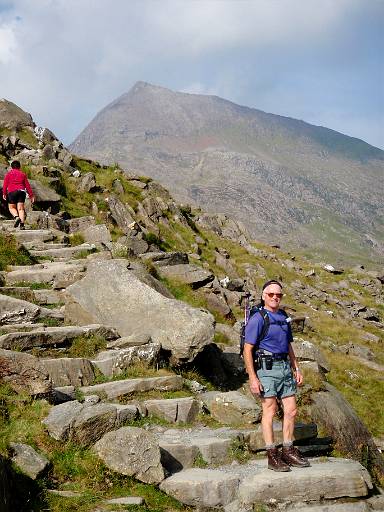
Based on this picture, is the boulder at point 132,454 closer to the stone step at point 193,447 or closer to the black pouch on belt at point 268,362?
the stone step at point 193,447

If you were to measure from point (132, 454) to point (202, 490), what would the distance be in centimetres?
130

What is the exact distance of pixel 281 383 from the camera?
914cm

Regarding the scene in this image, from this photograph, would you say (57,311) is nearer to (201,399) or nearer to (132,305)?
(132,305)

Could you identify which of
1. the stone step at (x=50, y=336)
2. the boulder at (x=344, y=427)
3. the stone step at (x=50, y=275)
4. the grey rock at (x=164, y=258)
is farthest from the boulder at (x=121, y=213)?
the boulder at (x=344, y=427)

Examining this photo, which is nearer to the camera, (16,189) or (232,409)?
(232,409)

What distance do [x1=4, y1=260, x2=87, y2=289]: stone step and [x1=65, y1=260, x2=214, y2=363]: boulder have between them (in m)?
1.64

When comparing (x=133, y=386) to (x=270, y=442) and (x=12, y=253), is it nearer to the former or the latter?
(x=270, y=442)

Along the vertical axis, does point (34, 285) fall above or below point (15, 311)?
above

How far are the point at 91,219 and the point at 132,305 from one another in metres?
14.6

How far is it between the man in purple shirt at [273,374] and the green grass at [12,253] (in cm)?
1259

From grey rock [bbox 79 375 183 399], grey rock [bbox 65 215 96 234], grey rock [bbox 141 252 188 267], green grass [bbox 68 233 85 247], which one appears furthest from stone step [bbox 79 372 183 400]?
grey rock [bbox 65 215 96 234]

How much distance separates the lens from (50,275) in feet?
57.7

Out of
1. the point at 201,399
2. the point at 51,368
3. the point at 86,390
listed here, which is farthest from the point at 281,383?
the point at 51,368

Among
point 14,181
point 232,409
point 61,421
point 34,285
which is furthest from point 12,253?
point 61,421
